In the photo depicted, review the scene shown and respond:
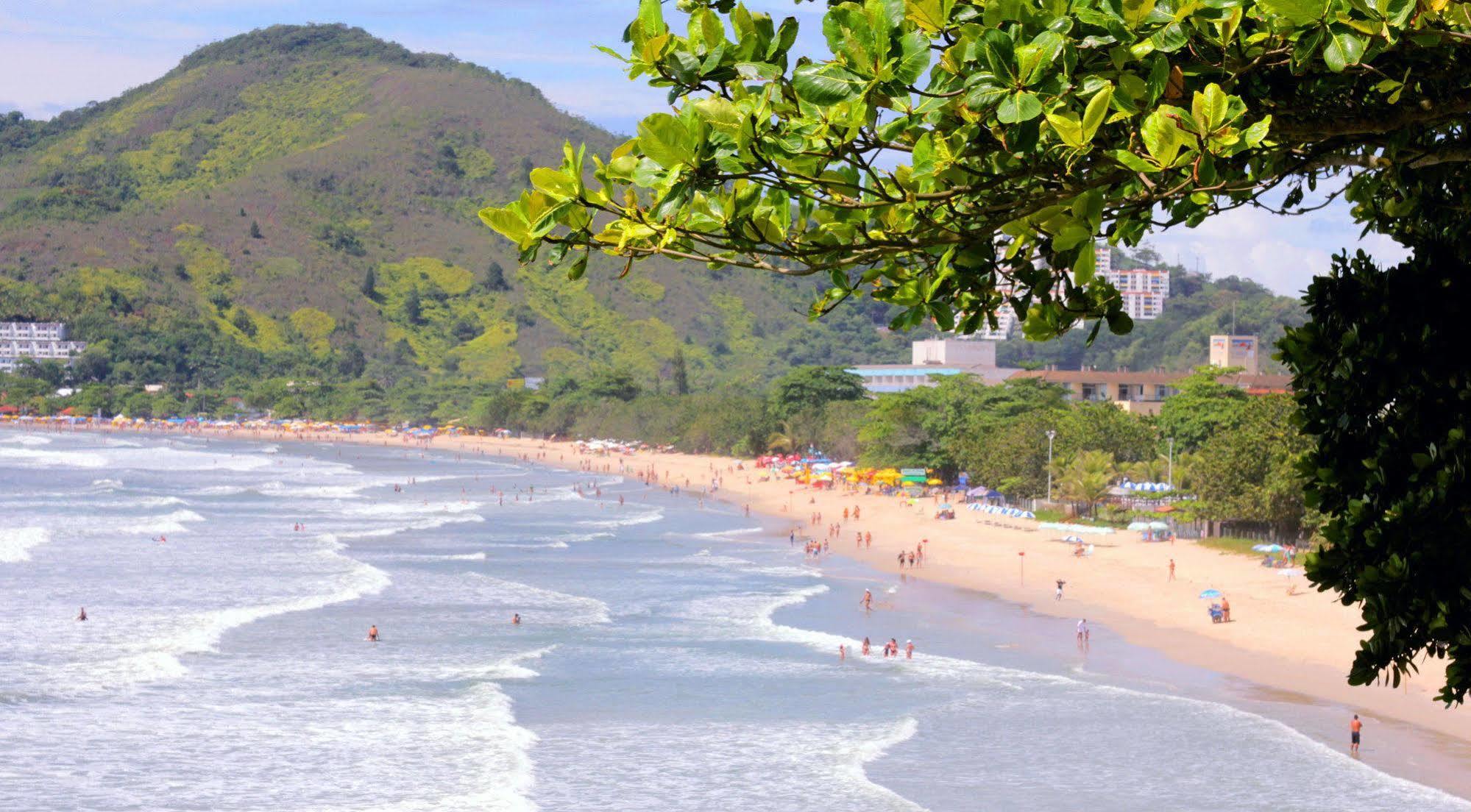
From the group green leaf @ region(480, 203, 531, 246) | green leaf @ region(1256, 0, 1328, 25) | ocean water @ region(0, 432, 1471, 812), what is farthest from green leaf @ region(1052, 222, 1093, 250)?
→ ocean water @ region(0, 432, 1471, 812)

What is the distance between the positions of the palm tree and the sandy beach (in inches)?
93.2

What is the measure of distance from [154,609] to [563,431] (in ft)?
320

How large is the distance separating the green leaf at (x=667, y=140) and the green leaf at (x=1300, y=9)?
1481 millimetres

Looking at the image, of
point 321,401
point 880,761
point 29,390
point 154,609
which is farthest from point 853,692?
point 29,390

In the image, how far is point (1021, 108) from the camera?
12.5 ft

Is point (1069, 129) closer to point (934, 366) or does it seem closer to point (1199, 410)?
point (1199, 410)

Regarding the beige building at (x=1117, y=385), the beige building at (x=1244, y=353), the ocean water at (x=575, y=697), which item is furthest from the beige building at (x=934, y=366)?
the ocean water at (x=575, y=697)

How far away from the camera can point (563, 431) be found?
137250mm

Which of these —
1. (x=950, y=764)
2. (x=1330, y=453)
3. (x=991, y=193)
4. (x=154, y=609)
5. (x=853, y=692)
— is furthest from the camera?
(x=154, y=609)

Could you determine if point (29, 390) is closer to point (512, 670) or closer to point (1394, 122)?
point (512, 670)

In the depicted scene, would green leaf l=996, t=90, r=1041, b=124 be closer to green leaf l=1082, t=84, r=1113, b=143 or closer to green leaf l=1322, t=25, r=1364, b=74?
green leaf l=1082, t=84, r=1113, b=143

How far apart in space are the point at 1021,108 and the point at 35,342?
208m

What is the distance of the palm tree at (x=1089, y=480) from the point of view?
56.2 m

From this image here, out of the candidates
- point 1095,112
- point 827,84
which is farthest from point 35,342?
point 1095,112
